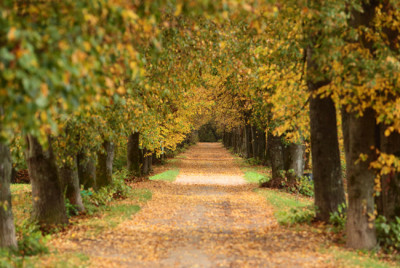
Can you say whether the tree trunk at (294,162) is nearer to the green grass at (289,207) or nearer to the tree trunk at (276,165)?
the tree trunk at (276,165)

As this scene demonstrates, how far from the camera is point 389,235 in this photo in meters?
9.06

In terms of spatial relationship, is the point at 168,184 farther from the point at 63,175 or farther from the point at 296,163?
the point at 63,175

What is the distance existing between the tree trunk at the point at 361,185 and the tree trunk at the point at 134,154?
17200mm

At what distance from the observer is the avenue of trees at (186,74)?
421 centimetres

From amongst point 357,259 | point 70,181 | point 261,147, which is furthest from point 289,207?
point 261,147

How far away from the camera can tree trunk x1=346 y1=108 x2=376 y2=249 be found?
28.7ft

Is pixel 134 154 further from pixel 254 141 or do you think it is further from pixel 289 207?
pixel 254 141

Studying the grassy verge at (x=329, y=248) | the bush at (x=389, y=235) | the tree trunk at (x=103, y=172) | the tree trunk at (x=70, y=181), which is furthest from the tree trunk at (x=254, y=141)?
the bush at (x=389, y=235)

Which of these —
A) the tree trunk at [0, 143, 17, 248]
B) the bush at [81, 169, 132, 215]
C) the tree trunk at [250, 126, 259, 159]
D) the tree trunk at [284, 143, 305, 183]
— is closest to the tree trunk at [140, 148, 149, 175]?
the bush at [81, 169, 132, 215]

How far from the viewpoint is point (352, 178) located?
29.3ft

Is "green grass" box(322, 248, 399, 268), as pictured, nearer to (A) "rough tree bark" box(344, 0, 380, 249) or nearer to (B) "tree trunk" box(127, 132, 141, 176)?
(A) "rough tree bark" box(344, 0, 380, 249)

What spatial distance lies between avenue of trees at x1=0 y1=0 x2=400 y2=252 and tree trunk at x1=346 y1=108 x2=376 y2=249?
2 cm

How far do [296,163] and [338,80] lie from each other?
11.8 metres

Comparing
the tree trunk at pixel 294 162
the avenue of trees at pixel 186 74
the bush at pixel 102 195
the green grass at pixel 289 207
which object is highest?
the avenue of trees at pixel 186 74
